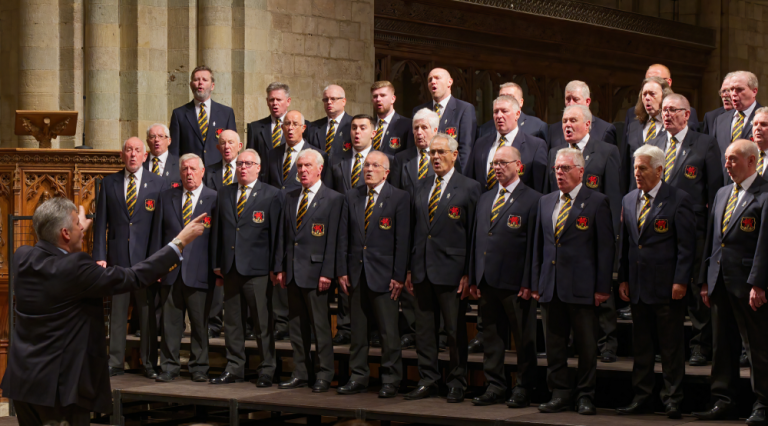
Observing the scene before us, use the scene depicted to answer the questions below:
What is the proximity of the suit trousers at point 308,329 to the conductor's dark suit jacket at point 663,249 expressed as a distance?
1894 millimetres

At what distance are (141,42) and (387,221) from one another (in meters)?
3.89

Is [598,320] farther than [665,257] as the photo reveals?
Yes

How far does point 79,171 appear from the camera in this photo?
774cm

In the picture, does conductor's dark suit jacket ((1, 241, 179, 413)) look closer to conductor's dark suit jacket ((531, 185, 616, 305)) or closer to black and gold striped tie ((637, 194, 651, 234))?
conductor's dark suit jacket ((531, 185, 616, 305))

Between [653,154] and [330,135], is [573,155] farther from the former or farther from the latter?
[330,135]

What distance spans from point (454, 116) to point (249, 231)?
151 cm

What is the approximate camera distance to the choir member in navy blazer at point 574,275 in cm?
564

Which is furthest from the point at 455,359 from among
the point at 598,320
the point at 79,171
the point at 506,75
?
the point at 506,75

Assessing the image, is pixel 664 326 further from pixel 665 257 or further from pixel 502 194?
pixel 502 194

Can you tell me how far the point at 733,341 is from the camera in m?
5.40

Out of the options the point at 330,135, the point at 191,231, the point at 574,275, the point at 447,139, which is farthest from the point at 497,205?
the point at 191,231

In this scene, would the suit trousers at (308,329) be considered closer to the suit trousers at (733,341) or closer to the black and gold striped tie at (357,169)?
the black and gold striped tie at (357,169)

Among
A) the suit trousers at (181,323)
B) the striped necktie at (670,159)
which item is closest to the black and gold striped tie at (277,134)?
the suit trousers at (181,323)

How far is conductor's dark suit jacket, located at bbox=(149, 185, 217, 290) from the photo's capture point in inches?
271
